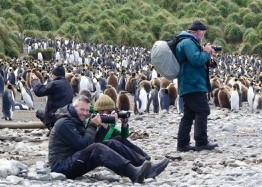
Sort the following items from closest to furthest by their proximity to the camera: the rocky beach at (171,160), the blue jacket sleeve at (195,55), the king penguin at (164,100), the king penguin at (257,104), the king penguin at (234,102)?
the rocky beach at (171,160), the blue jacket sleeve at (195,55), the king penguin at (164,100), the king penguin at (234,102), the king penguin at (257,104)

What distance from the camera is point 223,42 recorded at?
1689 inches

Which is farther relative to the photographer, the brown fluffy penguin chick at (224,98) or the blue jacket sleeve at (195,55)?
the brown fluffy penguin chick at (224,98)

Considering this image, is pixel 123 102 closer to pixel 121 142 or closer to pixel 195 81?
pixel 195 81

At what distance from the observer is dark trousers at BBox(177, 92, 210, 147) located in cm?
701

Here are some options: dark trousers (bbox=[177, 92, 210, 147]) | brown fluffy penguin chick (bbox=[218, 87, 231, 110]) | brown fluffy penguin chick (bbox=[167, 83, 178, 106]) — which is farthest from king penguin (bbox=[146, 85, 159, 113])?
dark trousers (bbox=[177, 92, 210, 147])

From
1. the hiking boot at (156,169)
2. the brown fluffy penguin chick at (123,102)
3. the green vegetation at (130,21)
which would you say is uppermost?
the green vegetation at (130,21)

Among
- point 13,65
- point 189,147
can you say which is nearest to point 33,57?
point 13,65

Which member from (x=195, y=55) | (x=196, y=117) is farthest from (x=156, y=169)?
(x=195, y=55)

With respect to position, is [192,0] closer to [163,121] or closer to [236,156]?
[163,121]

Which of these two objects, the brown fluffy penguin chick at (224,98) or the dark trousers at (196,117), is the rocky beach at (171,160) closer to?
the dark trousers at (196,117)

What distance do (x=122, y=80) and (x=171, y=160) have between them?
13.7 meters

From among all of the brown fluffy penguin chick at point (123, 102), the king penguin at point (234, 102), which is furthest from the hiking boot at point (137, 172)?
the king penguin at point (234, 102)

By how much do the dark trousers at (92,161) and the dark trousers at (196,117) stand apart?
1774mm

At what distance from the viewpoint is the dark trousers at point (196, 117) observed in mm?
7008
